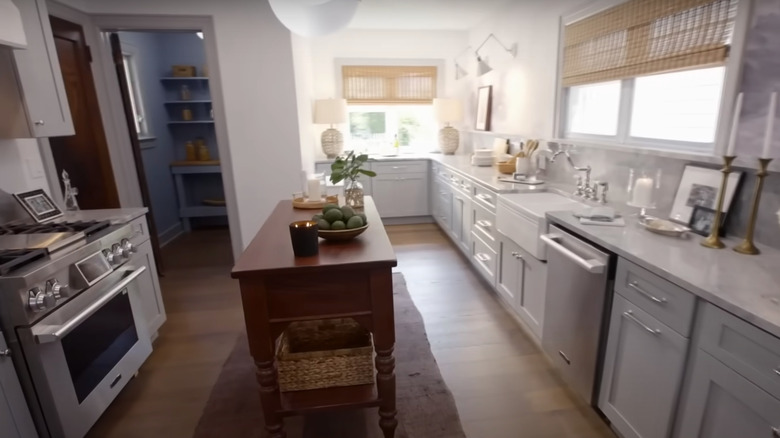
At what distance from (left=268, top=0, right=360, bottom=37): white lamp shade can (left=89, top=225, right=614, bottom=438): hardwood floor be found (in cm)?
195

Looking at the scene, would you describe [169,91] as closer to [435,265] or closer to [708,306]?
[435,265]

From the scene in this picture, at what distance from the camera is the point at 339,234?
1.65 meters

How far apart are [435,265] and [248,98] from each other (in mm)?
2295

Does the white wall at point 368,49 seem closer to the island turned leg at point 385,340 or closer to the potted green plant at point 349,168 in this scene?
the potted green plant at point 349,168

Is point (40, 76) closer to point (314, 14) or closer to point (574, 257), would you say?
point (314, 14)

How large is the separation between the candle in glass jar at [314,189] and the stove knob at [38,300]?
1286 mm

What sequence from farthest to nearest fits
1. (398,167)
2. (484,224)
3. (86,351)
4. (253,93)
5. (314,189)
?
(398,167)
(253,93)
(484,224)
(314,189)
(86,351)

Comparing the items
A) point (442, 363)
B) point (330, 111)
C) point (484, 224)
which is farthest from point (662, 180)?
point (330, 111)

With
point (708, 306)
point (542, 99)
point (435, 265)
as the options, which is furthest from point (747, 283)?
point (435, 265)

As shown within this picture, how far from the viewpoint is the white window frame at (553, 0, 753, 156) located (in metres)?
1.60

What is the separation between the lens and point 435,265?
378 cm

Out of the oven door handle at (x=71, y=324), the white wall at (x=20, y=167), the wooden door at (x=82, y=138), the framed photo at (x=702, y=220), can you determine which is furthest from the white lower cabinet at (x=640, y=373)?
the wooden door at (x=82, y=138)

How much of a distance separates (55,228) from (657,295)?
2.68 metres

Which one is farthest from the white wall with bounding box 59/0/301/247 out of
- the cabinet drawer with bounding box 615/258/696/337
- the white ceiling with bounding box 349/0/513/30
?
the cabinet drawer with bounding box 615/258/696/337
